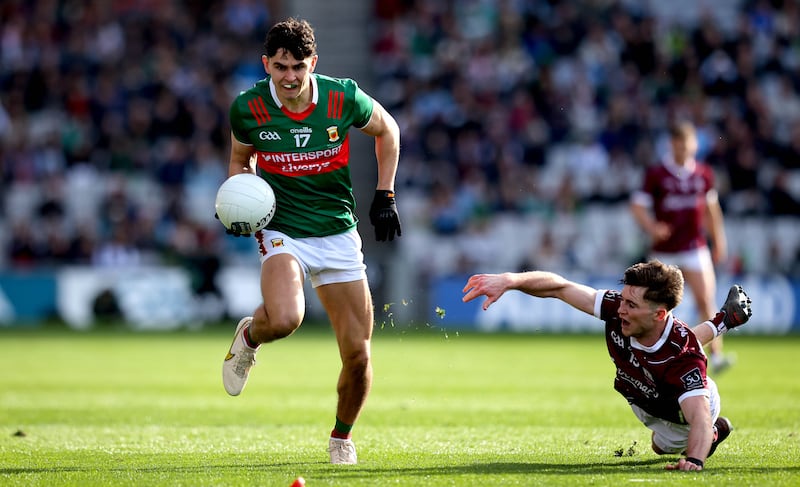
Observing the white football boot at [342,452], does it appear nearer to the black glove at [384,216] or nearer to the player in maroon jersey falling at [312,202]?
the player in maroon jersey falling at [312,202]

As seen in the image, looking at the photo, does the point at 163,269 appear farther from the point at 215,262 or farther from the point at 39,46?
the point at 39,46

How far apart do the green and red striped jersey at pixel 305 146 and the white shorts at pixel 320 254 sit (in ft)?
0.18

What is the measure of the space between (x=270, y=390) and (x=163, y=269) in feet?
32.2

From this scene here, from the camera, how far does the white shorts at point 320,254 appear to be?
24.1 ft

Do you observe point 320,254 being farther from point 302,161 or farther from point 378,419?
point 378,419

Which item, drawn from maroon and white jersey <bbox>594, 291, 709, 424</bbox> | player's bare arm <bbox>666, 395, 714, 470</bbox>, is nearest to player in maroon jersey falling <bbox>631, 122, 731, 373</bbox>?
maroon and white jersey <bbox>594, 291, 709, 424</bbox>

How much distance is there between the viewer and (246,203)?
23.6 feet

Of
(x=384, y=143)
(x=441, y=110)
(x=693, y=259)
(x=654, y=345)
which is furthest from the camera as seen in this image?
(x=441, y=110)

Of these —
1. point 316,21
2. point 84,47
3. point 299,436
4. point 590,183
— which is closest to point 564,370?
point 299,436

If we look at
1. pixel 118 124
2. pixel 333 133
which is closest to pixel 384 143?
pixel 333 133

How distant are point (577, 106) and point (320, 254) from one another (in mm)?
17919

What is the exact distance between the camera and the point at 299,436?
8.77 meters

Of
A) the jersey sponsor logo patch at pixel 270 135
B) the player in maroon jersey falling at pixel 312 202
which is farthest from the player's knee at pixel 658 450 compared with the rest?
the jersey sponsor logo patch at pixel 270 135

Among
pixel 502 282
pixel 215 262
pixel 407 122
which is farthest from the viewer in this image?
pixel 407 122
